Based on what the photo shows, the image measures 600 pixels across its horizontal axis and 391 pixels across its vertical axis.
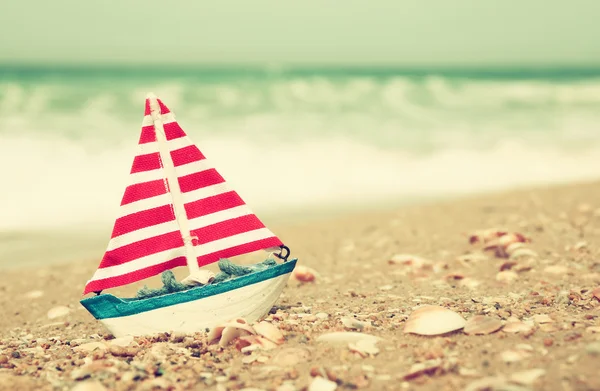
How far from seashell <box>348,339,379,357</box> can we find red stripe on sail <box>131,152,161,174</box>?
5.06 ft

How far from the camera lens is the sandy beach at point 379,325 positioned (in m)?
2.94

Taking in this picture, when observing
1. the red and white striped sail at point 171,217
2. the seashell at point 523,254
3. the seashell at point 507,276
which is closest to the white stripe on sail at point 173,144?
the red and white striped sail at point 171,217

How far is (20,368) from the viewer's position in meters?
3.41

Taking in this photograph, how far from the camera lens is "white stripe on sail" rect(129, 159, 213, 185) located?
145 inches

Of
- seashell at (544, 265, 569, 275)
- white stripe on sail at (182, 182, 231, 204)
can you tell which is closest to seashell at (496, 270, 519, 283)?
seashell at (544, 265, 569, 275)

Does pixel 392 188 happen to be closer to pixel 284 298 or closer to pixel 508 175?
pixel 508 175

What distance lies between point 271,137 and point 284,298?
9.13 m

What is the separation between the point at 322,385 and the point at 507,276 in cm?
278

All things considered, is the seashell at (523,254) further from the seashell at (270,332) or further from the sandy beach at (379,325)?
the seashell at (270,332)

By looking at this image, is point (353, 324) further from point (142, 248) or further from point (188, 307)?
point (142, 248)

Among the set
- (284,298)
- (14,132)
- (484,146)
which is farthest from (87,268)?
(484,146)

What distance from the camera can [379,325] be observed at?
3.68m

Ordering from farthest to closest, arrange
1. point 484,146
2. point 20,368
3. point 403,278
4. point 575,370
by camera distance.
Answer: point 484,146, point 403,278, point 20,368, point 575,370

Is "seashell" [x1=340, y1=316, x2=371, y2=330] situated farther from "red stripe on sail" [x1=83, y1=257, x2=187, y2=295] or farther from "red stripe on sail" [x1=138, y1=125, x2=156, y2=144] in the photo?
"red stripe on sail" [x1=138, y1=125, x2=156, y2=144]
